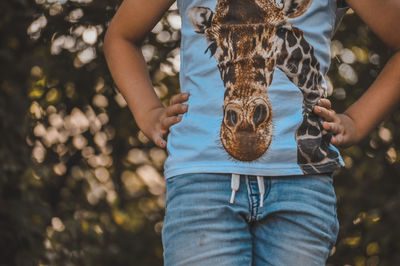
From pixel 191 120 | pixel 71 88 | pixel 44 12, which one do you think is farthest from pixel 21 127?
pixel 191 120

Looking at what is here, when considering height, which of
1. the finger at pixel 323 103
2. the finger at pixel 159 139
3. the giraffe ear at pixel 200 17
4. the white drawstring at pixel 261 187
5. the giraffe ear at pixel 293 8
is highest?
the giraffe ear at pixel 293 8

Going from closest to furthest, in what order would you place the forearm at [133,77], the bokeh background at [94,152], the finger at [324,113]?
the finger at [324,113]
the forearm at [133,77]
the bokeh background at [94,152]

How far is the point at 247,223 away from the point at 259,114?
23 centimetres

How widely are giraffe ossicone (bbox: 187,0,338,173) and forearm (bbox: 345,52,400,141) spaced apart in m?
0.18

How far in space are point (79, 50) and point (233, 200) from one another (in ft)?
5.75

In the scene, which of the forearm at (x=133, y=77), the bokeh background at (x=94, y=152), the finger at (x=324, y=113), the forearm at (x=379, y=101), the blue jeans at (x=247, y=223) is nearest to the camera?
the blue jeans at (x=247, y=223)

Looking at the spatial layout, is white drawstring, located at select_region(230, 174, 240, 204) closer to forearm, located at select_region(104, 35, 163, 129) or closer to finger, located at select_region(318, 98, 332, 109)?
finger, located at select_region(318, 98, 332, 109)

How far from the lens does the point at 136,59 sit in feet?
5.15

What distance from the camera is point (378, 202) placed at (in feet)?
8.42

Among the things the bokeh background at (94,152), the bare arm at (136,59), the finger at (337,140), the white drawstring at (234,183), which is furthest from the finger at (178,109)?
the bokeh background at (94,152)

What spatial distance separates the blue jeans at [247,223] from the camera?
113cm

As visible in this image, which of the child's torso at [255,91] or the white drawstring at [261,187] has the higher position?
the child's torso at [255,91]

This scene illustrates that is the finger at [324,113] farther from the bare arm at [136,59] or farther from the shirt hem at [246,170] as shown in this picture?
the bare arm at [136,59]

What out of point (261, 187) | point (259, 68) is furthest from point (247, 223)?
point (259, 68)
